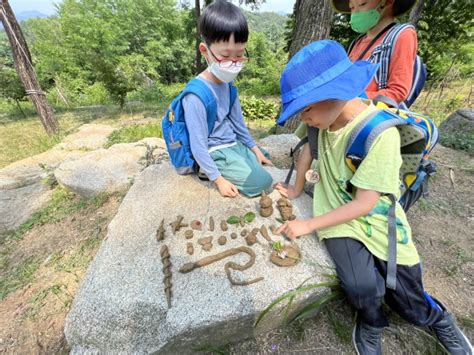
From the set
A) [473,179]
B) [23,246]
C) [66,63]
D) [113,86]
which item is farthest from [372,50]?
[66,63]

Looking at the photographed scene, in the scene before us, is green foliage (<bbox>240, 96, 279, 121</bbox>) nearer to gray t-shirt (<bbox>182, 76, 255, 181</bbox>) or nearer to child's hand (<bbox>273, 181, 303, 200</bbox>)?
gray t-shirt (<bbox>182, 76, 255, 181</bbox>)

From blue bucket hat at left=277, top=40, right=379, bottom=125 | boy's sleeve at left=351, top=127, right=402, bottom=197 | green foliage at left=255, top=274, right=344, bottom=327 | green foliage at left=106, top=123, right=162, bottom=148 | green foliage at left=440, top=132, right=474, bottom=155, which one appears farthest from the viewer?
green foliage at left=106, top=123, right=162, bottom=148

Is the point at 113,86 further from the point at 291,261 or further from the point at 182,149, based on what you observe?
the point at 291,261

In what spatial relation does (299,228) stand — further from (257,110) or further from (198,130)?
(257,110)

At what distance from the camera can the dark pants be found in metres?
1.50

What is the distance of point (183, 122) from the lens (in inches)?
85.4

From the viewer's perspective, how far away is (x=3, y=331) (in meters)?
1.93

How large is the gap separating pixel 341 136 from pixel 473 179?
3.35m

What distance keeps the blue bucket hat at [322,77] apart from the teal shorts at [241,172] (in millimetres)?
1055

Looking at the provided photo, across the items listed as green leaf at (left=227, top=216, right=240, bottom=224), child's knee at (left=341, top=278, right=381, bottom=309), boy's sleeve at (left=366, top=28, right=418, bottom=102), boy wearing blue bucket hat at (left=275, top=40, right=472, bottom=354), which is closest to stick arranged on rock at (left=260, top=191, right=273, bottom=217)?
green leaf at (left=227, top=216, right=240, bottom=224)

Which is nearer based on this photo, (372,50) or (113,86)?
(372,50)

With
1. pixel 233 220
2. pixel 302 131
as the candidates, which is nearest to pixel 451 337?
pixel 233 220

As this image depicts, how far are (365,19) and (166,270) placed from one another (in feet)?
7.56

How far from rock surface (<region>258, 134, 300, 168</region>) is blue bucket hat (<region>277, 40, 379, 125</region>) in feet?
6.62
